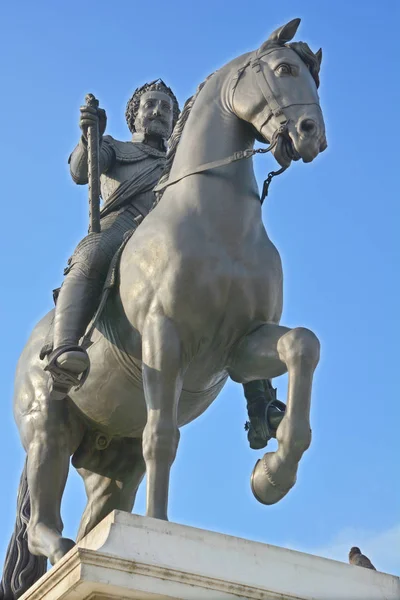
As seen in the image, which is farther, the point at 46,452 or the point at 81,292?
the point at 46,452

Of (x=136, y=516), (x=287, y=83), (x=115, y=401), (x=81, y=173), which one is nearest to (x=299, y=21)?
(x=287, y=83)

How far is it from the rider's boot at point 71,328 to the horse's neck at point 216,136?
983 millimetres

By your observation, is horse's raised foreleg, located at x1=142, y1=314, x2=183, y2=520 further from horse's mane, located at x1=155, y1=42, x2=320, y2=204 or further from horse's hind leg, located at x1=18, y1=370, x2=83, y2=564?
horse's hind leg, located at x1=18, y1=370, x2=83, y2=564

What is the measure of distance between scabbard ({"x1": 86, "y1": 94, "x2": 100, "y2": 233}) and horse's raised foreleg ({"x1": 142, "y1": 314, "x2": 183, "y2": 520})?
1461 millimetres

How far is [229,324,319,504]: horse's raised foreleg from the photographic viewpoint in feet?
23.6

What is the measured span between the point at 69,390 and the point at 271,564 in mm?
2183

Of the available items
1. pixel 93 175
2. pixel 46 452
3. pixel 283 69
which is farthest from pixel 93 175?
pixel 46 452

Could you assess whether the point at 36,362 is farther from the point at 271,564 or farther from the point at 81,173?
the point at 271,564

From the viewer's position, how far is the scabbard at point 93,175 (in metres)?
8.91

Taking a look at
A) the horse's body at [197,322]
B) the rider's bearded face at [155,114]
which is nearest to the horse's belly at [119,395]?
the horse's body at [197,322]

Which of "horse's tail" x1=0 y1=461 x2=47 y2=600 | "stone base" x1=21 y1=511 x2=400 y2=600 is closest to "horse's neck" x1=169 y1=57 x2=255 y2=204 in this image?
"stone base" x1=21 y1=511 x2=400 y2=600

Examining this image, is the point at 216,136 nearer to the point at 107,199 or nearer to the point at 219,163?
the point at 219,163

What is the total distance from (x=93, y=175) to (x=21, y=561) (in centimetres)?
290

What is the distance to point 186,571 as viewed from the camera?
6.58m
